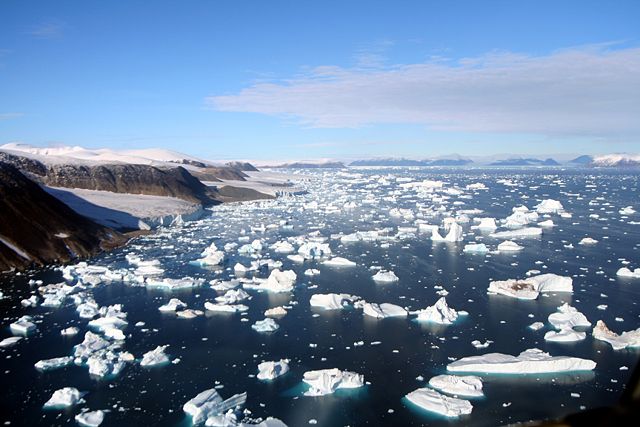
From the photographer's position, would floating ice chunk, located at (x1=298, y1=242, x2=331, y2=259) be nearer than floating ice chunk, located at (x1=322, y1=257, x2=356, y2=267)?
No

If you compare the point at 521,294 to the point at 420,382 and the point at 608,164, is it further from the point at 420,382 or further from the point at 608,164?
the point at 608,164

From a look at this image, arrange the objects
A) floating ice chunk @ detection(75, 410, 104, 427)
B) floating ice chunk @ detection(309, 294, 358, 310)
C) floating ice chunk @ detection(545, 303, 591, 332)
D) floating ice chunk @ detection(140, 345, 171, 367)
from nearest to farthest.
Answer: floating ice chunk @ detection(75, 410, 104, 427)
floating ice chunk @ detection(140, 345, 171, 367)
floating ice chunk @ detection(545, 303, 591, 332)
floating ice chunk @ detection(309, 294, 358, 310)

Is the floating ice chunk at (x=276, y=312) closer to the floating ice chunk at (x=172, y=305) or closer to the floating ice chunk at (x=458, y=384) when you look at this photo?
the floating ice chunk at (x=172, y=305)

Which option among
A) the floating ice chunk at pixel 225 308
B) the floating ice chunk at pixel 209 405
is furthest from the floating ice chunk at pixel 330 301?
the floating ice chunk at pixel 209 405

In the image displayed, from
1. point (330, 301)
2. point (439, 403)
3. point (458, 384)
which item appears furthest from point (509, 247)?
point (439, 403)

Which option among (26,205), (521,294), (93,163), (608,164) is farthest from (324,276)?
(608,164)

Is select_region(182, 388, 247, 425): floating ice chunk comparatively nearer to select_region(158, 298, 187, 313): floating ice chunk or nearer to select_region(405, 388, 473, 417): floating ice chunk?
select_region(405, 388, 473, 417): floating ice chunk

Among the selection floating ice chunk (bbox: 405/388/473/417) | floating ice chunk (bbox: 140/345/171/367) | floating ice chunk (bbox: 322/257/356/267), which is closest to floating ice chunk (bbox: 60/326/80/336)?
floating ice chunk (bbox: 140/345/171/367)
